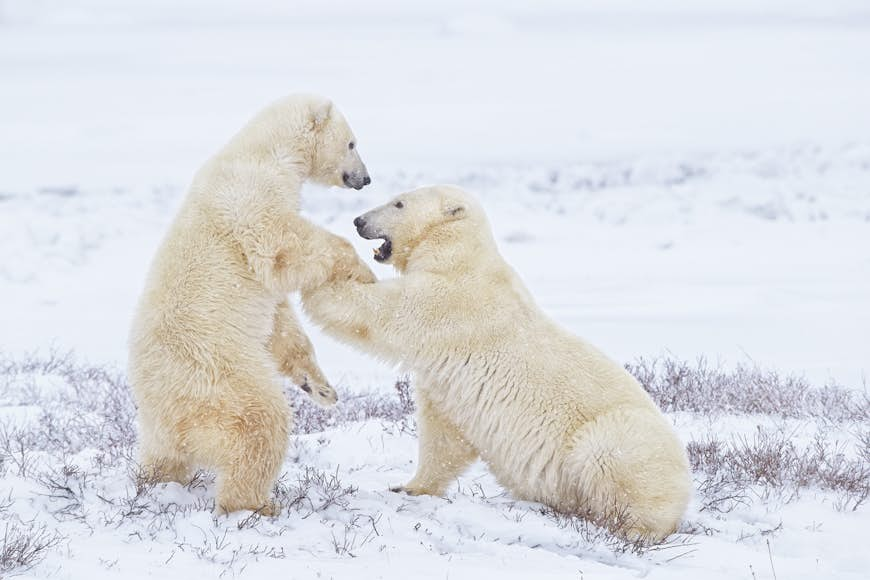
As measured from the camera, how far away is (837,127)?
34719 mm

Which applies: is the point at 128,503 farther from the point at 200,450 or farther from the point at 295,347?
the point at 295,347

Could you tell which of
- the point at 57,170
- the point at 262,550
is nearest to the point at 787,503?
the point at 262,550

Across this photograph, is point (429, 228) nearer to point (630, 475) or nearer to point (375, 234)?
point (375, 234)

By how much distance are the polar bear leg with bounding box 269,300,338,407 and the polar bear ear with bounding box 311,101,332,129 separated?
0.82 meters

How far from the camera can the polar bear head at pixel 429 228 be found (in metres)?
4.54

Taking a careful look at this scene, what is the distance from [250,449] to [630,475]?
155cm

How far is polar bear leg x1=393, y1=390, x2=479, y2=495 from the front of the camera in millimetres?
4594

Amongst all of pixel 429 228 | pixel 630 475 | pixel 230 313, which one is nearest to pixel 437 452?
pixel 630 475

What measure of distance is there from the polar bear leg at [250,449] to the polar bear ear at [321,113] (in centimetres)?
127

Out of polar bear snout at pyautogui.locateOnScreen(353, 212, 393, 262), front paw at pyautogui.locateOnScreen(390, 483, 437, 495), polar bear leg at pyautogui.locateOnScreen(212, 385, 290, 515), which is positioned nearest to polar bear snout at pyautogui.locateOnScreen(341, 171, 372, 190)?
polar bear snout at pyautogui.locateOnScreen(353, 212, 393, 262)

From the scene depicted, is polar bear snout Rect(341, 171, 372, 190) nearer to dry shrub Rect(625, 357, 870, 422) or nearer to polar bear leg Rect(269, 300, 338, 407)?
polar bear leg Rect(269, 300, 338, 407)

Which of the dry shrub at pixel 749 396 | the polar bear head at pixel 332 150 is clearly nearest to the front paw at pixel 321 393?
the polar bear head at pixel 332 150

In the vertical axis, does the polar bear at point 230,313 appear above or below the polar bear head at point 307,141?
below

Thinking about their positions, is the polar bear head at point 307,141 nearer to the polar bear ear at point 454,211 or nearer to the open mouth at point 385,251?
the open mouth at point 385,251
